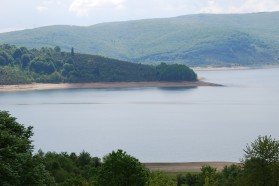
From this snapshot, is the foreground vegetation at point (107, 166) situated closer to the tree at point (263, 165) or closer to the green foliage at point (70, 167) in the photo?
the tree at point (263, 165)

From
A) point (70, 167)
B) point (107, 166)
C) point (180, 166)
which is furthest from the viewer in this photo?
point (180, 166)

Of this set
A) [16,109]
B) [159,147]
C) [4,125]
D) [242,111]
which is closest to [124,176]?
[4,125]

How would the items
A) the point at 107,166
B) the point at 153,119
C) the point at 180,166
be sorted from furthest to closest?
the point at 153,119 < the point at 180,166 < the point at 107,166

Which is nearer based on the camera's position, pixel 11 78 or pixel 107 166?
pixel 107 166

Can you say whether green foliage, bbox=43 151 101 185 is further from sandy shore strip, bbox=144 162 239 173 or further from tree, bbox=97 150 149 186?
sandy shore strip, bbox=144 162 239 173

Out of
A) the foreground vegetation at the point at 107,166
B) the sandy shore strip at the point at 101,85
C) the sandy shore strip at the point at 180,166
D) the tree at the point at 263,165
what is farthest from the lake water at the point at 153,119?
the tree at the point at 263,165

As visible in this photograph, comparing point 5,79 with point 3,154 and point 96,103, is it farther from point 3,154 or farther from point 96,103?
point 3,154

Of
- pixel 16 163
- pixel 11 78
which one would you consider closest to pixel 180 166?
pixel 16 163

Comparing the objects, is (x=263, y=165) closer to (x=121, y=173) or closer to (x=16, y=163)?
(x=121, y=173)
